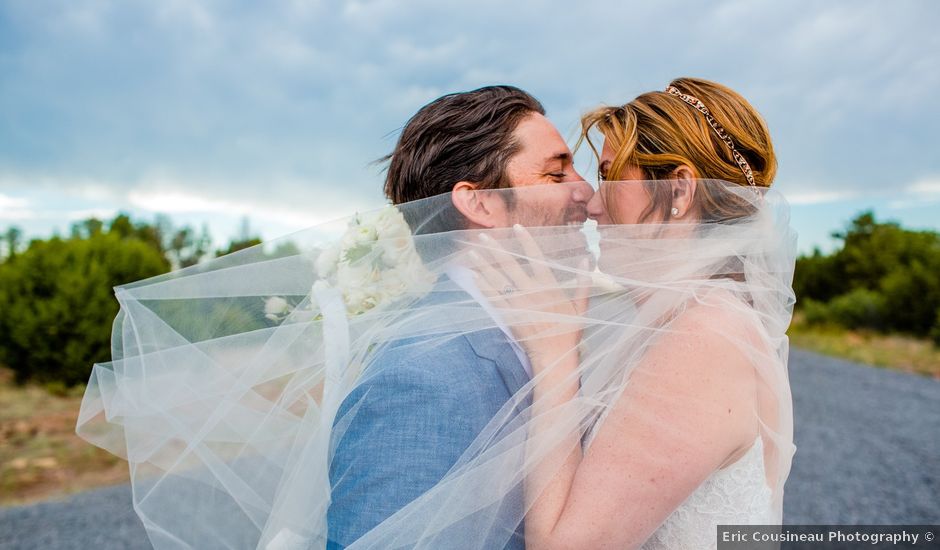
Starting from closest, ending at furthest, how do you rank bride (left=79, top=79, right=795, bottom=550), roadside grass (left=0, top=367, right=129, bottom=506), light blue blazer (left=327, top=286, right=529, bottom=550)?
light blue blazer (left=327, top=286, right=529, bottom=550), bride (left=79, top=79, right=795, bottom=550), roadside grass (left=0, top=367, right=129, bottom=506)

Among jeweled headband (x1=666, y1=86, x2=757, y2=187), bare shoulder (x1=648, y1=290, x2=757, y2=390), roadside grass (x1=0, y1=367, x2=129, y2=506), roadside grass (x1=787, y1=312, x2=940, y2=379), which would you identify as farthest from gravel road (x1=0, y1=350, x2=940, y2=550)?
bare shoulder (x1=648, y1=290, x2=757, y2=390)

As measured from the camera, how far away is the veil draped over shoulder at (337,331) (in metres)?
1.96

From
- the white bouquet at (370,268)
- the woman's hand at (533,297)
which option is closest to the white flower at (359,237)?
the white bouquet at (370,268)

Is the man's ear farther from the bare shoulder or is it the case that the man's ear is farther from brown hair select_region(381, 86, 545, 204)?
the bare shoulder

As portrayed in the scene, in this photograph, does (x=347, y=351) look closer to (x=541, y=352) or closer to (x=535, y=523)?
(x=541, y=352)

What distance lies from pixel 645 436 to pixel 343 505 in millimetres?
811

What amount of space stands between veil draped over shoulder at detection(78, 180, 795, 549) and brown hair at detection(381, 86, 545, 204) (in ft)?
0.50

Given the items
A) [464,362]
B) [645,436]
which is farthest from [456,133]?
[645,436]

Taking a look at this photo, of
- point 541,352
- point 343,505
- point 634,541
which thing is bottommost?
point 634,541

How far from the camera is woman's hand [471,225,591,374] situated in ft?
6.59

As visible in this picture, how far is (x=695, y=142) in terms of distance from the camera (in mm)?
2244

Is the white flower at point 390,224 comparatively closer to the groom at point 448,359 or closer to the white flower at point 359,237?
the white flower at point 359,237

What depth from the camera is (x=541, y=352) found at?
1.99 meters

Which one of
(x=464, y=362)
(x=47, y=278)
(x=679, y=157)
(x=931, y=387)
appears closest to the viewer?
(x=464, y=362)
